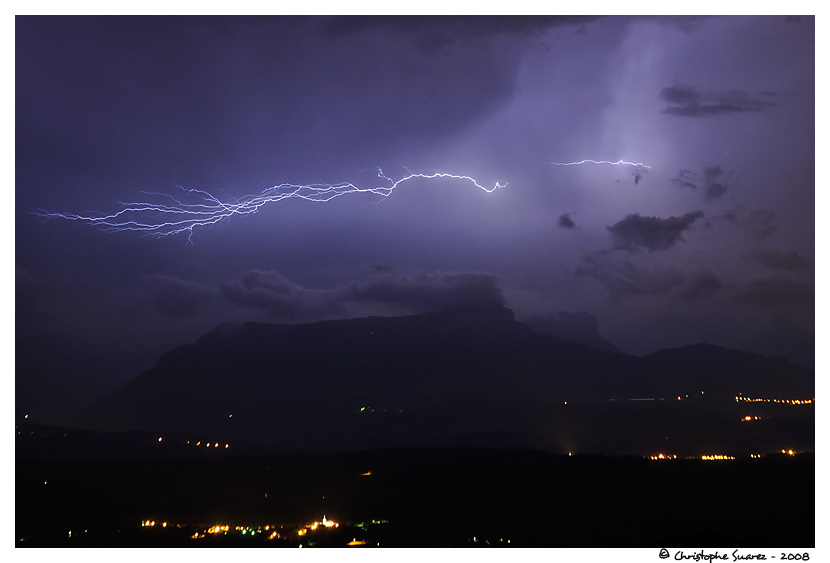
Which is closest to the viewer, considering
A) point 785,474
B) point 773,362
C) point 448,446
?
point 785,474

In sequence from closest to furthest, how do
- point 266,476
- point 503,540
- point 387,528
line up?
1. point 503,540
2. point 387,528
3. point 266,476

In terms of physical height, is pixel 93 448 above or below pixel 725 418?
above

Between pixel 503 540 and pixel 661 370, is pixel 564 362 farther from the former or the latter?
pixel 503 540

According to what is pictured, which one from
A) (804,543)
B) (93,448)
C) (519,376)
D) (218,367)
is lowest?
(804,543)

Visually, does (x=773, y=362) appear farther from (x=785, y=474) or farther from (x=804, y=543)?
(x=804, y=543)

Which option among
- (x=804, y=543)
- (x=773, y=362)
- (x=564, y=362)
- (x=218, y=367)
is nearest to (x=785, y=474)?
(x=804, y=543)

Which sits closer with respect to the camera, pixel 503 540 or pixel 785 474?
pixel 503 540
